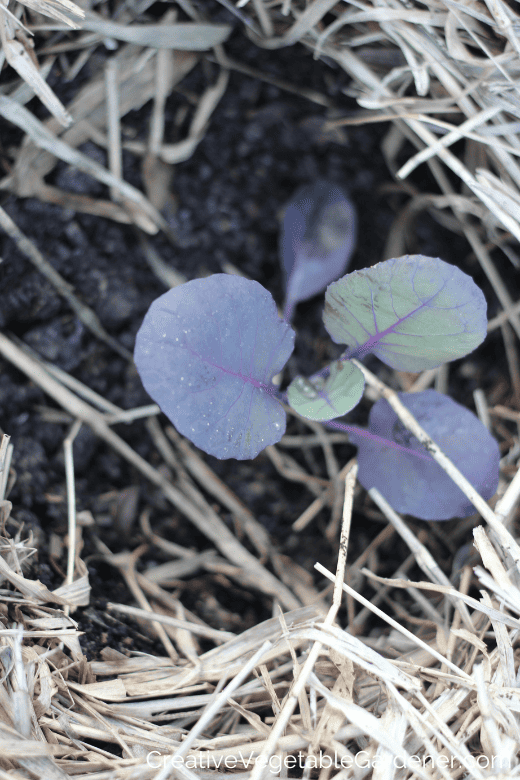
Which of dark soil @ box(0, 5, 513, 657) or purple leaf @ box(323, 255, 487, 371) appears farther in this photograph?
dark soil @ box(0, 5, 513, 657)

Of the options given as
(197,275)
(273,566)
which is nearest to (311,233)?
(197,275)

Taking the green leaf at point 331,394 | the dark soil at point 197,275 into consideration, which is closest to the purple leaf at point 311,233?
the dark soil at point 197,275

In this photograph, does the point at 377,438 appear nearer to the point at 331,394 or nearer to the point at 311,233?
the point at 331,394

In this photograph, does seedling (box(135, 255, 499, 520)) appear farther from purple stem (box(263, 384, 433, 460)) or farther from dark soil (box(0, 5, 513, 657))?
dark soil (box(0, 5, 513, 657))

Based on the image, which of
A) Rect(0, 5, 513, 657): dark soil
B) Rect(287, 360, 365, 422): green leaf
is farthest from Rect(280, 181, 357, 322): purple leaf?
Rect(287, 360, 365, 422): green leaf

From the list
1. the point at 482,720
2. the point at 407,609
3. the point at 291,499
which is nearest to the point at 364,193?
the point at 291,499

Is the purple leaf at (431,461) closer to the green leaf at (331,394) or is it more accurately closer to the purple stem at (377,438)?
the purple stem at (377,438)
